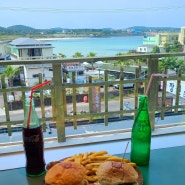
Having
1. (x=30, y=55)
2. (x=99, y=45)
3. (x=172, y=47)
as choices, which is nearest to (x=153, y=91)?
(x=172, y=47)

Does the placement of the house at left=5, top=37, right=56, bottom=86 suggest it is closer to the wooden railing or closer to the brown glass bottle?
the wooden railing

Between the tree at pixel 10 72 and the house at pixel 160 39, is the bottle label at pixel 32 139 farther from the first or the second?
the house at pixel 160 39

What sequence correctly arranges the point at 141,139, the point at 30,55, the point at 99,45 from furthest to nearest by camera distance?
the point at 99,45
the point at 30,55
the point at 141,139

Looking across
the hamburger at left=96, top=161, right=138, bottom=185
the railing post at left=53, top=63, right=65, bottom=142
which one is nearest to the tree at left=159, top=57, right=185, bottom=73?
the railing post at left=53, top=63, right=65, bottom=142

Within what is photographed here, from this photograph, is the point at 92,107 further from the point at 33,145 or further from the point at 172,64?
the point at 33,145

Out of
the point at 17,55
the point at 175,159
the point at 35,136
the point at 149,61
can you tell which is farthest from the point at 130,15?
the point at 35,136

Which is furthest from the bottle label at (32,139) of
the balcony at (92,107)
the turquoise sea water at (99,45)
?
the turquoise sea water at (99,45)
